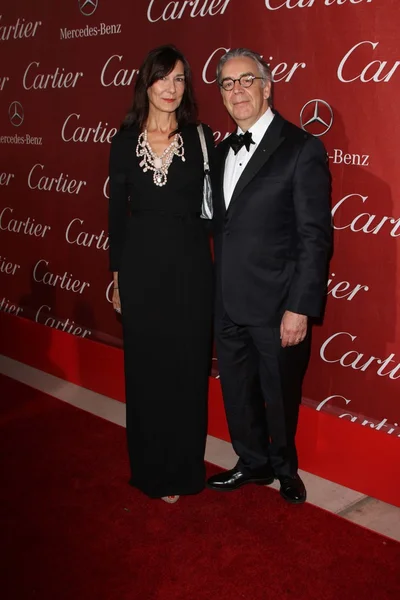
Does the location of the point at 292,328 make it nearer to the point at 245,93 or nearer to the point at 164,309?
the point at 164,309

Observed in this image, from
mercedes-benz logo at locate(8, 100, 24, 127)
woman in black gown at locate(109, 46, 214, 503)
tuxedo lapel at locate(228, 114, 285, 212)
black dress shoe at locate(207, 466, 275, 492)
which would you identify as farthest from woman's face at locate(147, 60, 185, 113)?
mercedes-benz logo at locate(8, 100, 24, 127)

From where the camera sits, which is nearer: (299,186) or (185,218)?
(299,186)

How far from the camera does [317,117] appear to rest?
2854 millimetres

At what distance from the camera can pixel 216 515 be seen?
106 inches

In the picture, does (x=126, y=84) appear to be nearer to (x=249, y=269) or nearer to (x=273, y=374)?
(x=249, y=269)

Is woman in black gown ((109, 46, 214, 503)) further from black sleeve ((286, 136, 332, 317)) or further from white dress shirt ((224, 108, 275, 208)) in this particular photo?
black sleeve ((286, 136, 332, 317))

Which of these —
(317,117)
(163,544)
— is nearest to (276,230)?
(317,117)

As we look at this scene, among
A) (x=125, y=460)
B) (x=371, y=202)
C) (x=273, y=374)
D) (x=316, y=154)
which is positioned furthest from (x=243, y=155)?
(x=125, y=460)

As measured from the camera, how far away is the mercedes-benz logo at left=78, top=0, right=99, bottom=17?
3.84 metres

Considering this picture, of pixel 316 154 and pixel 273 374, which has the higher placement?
pixel 316 154

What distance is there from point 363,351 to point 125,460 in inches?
47.9

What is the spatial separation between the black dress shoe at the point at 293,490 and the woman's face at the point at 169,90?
1584mm

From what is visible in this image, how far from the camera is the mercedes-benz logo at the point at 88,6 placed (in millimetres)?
3838

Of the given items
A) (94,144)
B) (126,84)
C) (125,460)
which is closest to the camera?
(125,460)
